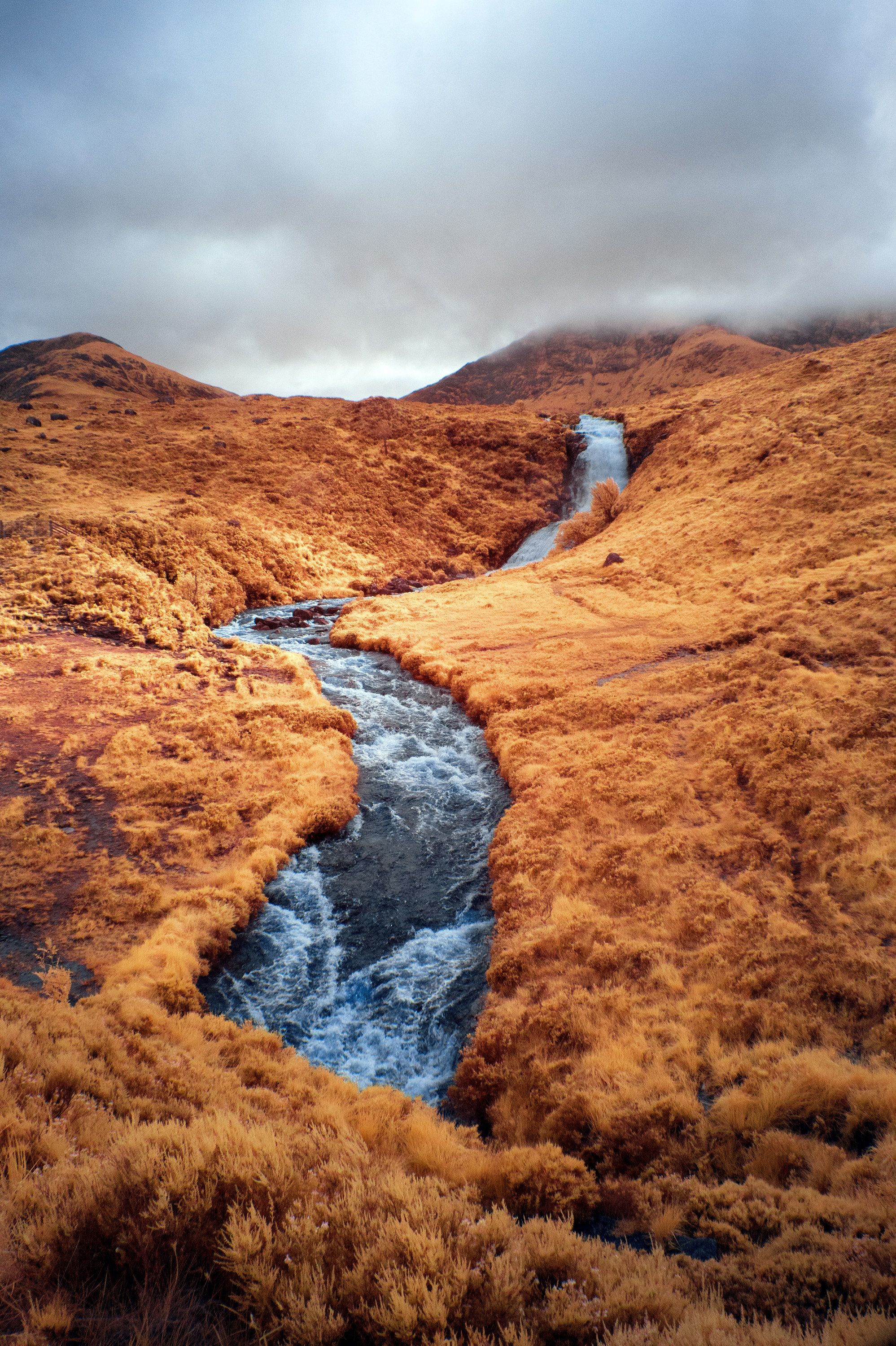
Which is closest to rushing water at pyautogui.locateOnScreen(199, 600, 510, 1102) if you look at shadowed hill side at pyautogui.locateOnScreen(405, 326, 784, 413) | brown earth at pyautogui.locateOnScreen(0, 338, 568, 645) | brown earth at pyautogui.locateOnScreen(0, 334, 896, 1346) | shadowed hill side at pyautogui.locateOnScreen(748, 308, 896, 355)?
brown earth at pyautogui.locateOnScreen(0, 334, 896, 1346)

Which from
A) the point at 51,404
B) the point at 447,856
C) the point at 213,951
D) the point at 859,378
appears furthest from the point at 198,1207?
the point at 51,404

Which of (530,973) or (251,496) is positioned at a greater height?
(251,496)

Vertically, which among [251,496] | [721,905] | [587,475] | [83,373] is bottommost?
[721,905]

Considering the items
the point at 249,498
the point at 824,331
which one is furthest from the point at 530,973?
the point at 824,331

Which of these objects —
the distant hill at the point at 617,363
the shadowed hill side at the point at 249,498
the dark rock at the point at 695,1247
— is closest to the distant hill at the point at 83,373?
the shadowed hill side at the point at 249,498

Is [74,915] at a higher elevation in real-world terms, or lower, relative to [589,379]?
lower

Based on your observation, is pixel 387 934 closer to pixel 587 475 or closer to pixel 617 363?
pixel 587 475

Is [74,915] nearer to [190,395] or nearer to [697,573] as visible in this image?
[697,573]

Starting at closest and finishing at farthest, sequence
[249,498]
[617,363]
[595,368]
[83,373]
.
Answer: [249,498], [83,373], [617,363], [595,368]

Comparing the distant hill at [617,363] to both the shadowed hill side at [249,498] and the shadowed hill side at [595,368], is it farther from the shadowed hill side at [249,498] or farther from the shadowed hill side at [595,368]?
the shadowed hill side at [249,498]
